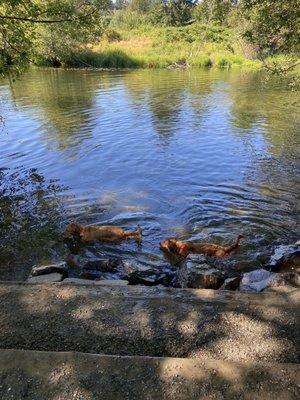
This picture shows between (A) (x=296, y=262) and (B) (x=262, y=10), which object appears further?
(B) (x=262, y=10)

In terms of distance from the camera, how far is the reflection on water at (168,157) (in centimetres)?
1000

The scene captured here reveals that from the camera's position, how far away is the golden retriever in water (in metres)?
8.80

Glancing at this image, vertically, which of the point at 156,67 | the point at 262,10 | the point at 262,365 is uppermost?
the point at 262,10

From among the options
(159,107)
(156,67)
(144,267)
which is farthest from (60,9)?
(156,67)

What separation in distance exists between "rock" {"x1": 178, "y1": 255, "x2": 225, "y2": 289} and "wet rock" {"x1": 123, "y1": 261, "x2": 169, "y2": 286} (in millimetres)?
305

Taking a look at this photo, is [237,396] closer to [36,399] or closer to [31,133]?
[36,399]

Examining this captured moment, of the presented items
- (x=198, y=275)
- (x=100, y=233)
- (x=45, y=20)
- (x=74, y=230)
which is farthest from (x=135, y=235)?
(x=45, y=20)

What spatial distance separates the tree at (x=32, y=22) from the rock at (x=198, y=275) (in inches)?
297

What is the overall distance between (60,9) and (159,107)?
1342 cm

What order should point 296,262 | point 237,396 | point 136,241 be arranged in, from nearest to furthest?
point 237,396, point 296,262, point 136,241

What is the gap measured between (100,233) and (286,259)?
3.71 m

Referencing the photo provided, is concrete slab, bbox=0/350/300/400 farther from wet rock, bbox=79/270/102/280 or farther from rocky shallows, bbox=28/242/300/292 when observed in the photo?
wet rock, bbox=79/270/102/280

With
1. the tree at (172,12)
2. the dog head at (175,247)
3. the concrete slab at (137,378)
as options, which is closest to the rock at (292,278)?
the dog head at (175,247)

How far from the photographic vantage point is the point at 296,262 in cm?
759
